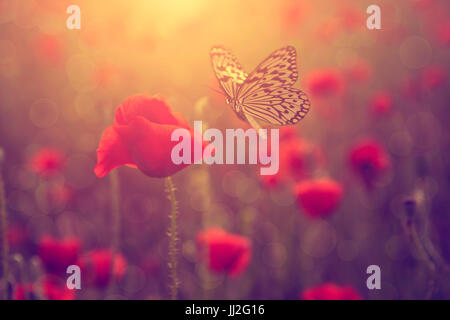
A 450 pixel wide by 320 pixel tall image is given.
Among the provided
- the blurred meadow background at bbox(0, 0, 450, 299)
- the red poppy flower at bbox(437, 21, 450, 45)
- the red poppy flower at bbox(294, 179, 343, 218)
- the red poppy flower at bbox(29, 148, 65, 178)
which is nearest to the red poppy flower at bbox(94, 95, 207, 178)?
the blurred meadow background at bbox(0, 0, 450, 299)

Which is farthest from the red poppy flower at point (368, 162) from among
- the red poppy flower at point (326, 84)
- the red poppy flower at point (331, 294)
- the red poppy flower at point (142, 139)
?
the red poppy flower at point (142, 139)

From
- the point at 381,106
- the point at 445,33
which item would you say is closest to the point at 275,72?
the point at 381,106

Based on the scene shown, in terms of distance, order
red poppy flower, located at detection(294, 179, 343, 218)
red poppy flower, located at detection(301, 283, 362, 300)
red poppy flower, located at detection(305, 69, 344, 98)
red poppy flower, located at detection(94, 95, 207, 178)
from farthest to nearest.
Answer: red poppy flower, located at detection(305, 69, 344, 98), red poppy flower, located at detection(294, 179, 343, 218), red poppy flower, located at detection(301, 283, 362, 300), red poppy flower, located at detection(94, 95, 207, 178)

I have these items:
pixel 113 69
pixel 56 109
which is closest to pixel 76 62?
pixel 56 109

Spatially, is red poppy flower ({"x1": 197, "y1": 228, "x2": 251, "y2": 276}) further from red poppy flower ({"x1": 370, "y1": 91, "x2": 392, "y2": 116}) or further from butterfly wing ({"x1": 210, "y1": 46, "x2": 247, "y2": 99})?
red poppy flower ({"x1": 370, "y1": 91, "x2": 392, "y2": 116})

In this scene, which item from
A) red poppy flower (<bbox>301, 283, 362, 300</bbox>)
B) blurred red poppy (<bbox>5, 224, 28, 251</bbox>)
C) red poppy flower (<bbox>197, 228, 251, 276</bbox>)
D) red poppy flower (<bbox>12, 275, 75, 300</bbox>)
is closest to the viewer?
red poppy flower (<bbox>12, 275, 75, 300</bbox>)
